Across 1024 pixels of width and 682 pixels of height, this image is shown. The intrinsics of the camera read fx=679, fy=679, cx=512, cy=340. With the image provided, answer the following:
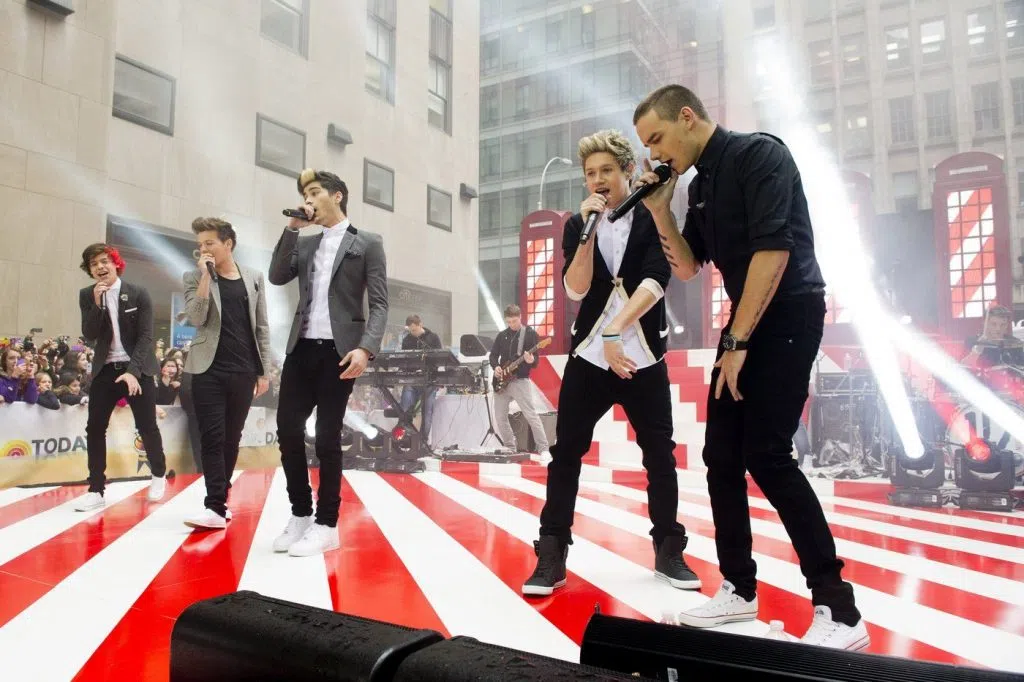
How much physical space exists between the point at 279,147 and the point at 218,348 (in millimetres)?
2629

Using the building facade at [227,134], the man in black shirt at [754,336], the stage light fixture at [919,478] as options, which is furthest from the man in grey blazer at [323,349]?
the stage light fixture at [919,478]

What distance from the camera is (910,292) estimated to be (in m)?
3.41

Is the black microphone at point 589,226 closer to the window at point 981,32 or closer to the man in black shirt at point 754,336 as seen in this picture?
the man in black shirt at point 754,336

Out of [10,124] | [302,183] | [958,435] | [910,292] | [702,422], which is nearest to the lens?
[302,183]

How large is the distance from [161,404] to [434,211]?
247cm

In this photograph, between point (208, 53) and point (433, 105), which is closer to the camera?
point (208, 53)

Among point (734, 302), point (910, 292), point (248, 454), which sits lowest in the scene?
point (248, 454)

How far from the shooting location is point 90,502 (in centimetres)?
304

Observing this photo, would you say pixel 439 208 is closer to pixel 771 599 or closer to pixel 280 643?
pixel 771 599

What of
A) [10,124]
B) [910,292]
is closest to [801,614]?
[910,292]

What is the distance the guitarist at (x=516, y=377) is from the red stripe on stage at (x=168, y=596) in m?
2.11

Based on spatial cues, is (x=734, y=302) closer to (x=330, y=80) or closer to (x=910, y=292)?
(x=910, y=292)

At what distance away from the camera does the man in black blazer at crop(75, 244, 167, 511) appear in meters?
3.16

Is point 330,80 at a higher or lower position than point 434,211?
higher
